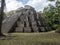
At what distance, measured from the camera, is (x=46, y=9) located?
59906 millimetres

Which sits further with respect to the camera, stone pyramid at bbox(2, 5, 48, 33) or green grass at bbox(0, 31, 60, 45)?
stone pyramid at bbox(2, 5, 48, 33)

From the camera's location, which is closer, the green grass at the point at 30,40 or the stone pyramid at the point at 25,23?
the green grass at the point at 30,40

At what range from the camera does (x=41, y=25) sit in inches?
1789

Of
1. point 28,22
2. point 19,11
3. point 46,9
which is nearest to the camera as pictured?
point 28,22

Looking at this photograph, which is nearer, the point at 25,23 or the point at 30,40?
the point at 30,40

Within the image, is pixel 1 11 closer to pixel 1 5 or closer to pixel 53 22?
pixel 1 5

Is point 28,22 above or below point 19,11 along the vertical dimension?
below

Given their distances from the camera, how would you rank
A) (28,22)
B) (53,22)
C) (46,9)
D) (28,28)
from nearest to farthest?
(28,28) → (28,22) → (53,22) → (46,9)

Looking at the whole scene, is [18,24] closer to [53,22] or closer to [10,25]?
[10,25]

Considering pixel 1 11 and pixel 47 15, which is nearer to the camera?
pixel 1 11

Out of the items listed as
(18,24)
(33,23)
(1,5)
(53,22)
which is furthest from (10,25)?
(1,5)

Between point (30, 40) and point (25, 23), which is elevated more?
point (25, 23)

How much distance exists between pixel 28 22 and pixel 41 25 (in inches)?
143

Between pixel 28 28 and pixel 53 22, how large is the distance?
14819 millimetres
